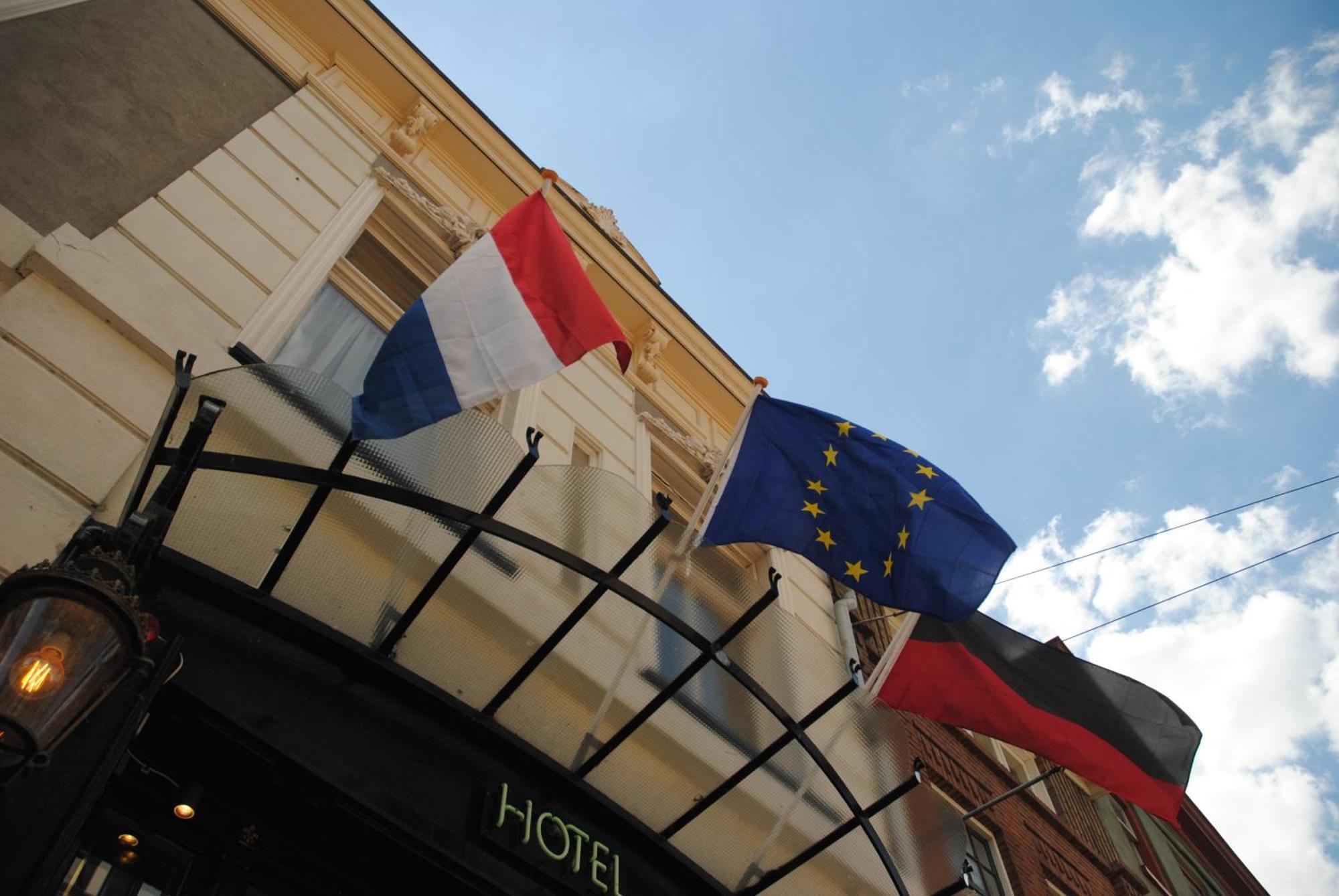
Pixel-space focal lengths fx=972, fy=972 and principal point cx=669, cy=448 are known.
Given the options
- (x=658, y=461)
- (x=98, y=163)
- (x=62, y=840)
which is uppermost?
(x=658, y=461)

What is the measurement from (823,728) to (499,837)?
254cm

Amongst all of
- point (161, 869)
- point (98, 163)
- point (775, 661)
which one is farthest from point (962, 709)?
point (98, 163)

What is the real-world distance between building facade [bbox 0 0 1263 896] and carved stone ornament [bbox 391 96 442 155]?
1483mm

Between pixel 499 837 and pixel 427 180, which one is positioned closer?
pixel 499 837

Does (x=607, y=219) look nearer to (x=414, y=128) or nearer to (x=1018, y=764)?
(x=414, y=128)

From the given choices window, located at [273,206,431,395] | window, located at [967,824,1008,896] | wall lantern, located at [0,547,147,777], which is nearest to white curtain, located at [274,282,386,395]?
window, located at [273,206,431,395]

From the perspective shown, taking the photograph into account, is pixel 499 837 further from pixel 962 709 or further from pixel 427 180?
pixel 427 180

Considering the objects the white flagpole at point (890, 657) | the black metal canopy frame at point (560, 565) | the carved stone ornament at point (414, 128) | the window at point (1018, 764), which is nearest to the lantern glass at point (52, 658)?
the black metal canopy frame at point (560, 565)

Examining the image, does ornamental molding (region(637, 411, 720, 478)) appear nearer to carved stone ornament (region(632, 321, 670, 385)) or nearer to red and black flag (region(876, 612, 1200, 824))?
carved stone ornament (region(632, 321, 670, 385))

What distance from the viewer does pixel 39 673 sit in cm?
290

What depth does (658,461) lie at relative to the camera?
11570 mm

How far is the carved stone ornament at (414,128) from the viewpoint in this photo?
1038 cm

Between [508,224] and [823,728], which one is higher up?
[508,224]

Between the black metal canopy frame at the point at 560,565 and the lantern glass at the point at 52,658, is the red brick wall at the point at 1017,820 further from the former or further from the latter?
the lantern glass at the point at 52,658
